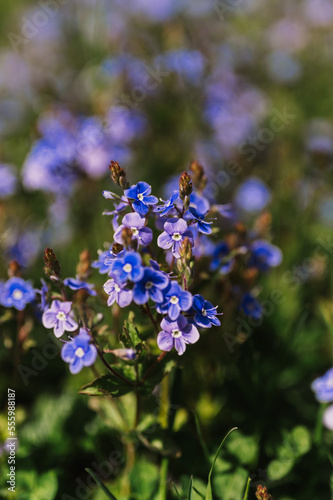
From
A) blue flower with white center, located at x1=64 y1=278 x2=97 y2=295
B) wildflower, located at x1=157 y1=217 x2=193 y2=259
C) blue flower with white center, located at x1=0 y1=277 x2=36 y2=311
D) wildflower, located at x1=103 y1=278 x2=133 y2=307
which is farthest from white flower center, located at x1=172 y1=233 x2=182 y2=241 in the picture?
blue flower with white center, located at x1=0 y1=277 x2=36 y2=311

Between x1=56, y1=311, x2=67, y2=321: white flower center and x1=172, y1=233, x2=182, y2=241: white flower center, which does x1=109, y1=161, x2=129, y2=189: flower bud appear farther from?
x1=56, y1=311, x2=67, y2=321: white flower center

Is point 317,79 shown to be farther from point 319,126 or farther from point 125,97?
point 125,97

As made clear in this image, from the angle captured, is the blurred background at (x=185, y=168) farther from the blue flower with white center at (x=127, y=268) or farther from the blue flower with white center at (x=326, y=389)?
the blue flower with white center at (x=127, y=268)

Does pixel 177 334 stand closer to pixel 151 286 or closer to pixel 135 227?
pixel 151 286

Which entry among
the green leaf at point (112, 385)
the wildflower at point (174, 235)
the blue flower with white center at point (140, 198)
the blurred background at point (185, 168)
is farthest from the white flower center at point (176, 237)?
the blurred background at point (185, 168)

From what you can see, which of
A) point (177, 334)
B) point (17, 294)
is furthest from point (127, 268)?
point (17, 294)

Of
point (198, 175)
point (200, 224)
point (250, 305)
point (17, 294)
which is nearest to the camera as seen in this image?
point (200, 224)
